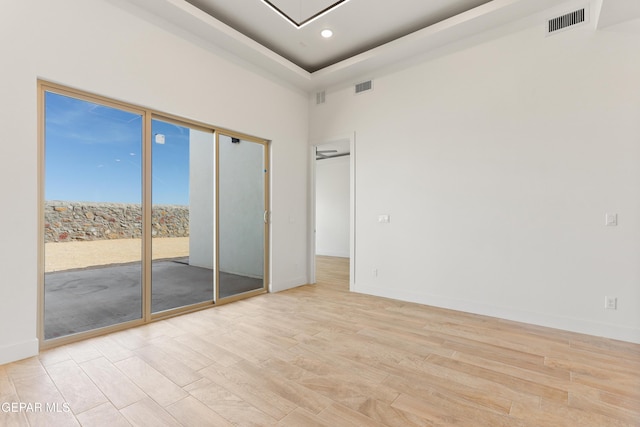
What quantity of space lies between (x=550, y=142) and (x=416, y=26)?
2303mm

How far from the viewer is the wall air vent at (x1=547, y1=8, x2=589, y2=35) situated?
3.10 m

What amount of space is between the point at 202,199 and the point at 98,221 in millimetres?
1258

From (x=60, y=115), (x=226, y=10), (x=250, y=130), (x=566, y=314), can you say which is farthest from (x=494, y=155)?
(x=60, y=115)

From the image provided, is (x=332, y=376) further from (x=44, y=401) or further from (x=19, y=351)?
(x=19, y=351)

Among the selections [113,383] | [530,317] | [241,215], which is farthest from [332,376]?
[241,215]

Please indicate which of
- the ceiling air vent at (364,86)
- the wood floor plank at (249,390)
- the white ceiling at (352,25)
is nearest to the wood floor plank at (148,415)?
the wood floor plank at (249,390)

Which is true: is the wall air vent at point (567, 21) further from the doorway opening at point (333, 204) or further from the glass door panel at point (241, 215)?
the doorway opening at point (333, 204)

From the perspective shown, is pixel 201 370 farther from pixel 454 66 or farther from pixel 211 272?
pixel 454 66

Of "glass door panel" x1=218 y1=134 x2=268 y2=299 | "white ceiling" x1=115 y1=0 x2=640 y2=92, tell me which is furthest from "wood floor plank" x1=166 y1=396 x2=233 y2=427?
"white ceiling" x1=115 y1=0 x2=640 y2=92

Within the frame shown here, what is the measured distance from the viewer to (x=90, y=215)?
3.03 metres

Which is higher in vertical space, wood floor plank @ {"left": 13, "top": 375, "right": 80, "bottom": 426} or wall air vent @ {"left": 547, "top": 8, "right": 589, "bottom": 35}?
wall air vent @ {"left": 547, "top": 8, "right": 589, "bottom": 35}

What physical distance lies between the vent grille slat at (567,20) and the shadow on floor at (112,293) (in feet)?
16.9

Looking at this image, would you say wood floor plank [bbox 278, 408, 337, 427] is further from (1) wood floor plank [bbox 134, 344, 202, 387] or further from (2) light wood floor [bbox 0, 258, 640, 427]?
(1) wood floor plank [bbox 134, 344, 202, 387]

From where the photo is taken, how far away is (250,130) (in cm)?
447
